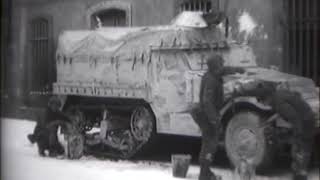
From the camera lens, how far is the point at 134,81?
5.57 meters

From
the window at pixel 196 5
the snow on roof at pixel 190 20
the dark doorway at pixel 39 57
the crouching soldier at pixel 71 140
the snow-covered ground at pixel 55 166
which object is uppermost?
the window at pixel 196 5

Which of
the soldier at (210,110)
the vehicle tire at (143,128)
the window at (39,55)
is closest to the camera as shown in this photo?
the soldier at (210,110)

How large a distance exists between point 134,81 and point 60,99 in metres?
0.98

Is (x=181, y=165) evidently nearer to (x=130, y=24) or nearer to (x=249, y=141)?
(x=249, y=141)

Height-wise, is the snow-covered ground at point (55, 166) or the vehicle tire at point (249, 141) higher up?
the vehicle tire at point (249, 141)

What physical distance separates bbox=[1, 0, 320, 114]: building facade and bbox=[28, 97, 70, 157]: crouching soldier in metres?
0.20

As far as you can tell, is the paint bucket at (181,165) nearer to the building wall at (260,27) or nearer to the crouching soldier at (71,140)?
the building wall at (260,27)

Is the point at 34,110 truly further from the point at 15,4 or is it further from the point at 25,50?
the point at 15,4

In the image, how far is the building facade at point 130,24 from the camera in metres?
4.46

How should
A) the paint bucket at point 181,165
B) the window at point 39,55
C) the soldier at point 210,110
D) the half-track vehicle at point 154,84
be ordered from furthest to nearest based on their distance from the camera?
the window at point 39,55, the paint bucket at point 181,165, the soldier at point 210,110, the half-track vehicle at point 154,84

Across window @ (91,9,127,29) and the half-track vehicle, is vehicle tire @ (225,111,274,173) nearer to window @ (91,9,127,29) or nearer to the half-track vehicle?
the half-track vehicle

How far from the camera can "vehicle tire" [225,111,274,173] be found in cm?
463

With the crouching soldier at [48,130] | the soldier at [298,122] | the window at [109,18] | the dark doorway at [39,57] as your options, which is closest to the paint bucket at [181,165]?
the soldier at [298,122]

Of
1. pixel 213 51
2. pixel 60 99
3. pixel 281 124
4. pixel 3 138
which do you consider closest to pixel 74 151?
pixel 60 99
